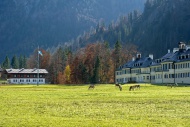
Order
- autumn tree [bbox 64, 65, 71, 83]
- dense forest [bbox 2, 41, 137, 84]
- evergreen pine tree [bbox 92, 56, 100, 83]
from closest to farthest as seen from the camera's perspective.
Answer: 1. evergreen pine tree [bbox 92, 56, 100, 83]
2. dense forest [bbox 2, 41, 137, 84]
3. autumn tree [bbox 64, 65, 71, 83]

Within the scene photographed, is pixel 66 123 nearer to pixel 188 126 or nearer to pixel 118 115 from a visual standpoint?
pixel 118 115

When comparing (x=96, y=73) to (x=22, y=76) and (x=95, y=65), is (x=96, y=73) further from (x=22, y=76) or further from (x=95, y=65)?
(x=22, y=76)

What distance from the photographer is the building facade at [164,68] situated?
86231 mm

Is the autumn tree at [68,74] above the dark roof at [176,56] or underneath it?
underneath

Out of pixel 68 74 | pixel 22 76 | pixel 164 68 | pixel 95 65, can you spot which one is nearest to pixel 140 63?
pixel 95 65

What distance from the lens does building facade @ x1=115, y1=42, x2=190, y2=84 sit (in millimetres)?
86231

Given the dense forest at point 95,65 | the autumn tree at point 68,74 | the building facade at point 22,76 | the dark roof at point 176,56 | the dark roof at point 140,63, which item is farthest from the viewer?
the building facade at point 22,76

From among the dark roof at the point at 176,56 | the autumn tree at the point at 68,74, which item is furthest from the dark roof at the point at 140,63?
the autumn tree at the point at 68,74

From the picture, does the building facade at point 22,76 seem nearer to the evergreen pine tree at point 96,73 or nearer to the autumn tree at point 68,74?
the autumn tree at point 68,74

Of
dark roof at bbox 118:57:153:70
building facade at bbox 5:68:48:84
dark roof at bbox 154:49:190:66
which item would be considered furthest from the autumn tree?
dark roof at bbox 154:49:190:66

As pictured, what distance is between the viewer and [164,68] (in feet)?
311

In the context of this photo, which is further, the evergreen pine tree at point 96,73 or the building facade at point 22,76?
the building facade at point 22,76

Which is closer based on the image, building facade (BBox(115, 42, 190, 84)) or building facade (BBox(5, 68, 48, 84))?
building facade (BBox(115, 42, 190, 84))

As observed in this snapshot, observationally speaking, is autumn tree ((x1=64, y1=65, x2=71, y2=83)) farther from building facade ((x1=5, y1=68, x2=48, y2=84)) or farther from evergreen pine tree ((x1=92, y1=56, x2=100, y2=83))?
building facade ((x1=5, y1=68, x2=48, y2=84))
